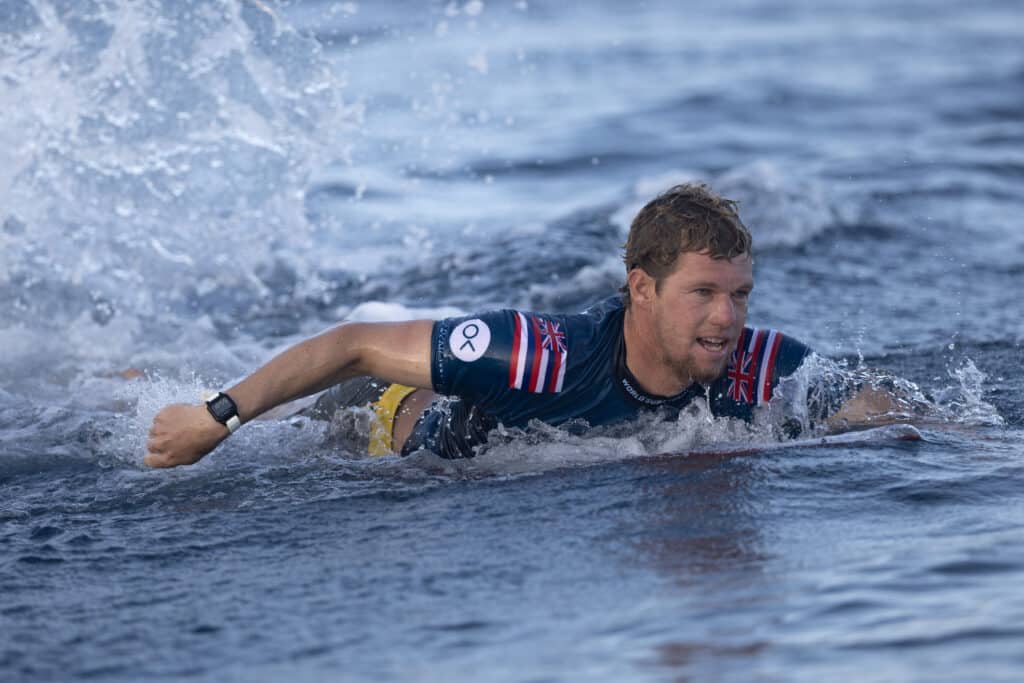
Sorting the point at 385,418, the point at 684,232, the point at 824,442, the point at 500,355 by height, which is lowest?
the point at 824,442

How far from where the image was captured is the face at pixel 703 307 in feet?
19.7

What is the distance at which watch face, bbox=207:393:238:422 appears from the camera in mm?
5785

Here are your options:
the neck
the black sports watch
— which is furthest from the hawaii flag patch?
the black sports watch

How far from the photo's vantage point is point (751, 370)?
6.52 m

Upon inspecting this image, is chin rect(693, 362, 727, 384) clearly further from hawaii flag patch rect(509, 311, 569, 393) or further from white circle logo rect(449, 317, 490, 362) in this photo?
white circle logo rect(449, 317, 490, 362)

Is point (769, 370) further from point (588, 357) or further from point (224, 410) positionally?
point (224, 410)

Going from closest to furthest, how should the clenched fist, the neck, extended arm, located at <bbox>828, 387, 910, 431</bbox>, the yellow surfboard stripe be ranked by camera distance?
the clenched fist < the neck < extended arm, located at <bbox>828, 387, 910, 431</bbox> < the yellow surfboard stripe

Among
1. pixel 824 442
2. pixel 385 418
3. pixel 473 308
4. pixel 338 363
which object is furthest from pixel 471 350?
pixel 473 308

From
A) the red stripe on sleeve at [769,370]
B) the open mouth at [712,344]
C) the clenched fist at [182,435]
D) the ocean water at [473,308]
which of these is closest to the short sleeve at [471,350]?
the ocean water at [473,308]

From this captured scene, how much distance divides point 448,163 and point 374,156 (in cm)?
76

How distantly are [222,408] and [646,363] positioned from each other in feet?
5.79

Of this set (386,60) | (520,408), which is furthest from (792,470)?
(386,60)

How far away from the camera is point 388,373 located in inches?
237

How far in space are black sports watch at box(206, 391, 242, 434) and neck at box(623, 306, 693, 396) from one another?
1.64m
